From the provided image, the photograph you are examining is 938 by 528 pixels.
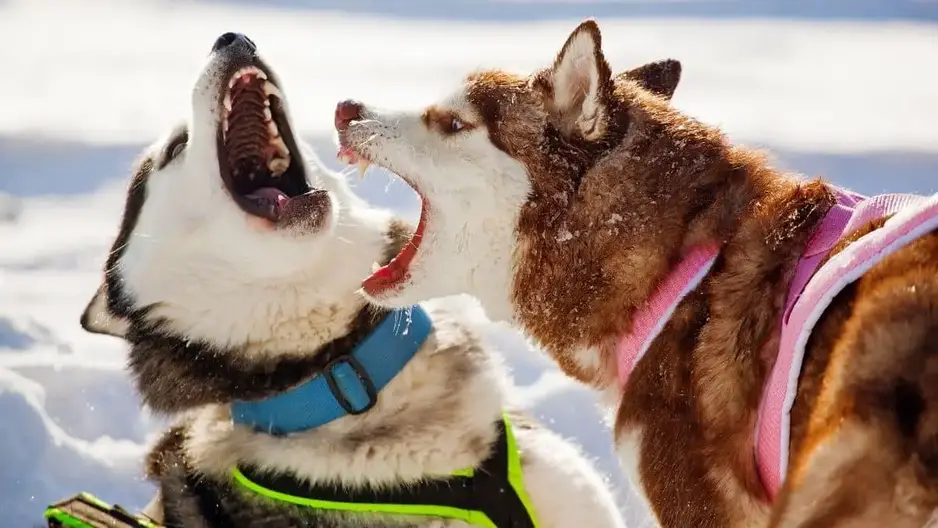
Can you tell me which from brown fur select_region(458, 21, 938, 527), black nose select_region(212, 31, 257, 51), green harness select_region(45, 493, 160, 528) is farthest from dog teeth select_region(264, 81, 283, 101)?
green harness select_region(45, 493, 160, 528)

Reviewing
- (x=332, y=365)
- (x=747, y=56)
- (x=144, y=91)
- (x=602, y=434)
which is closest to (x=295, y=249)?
(x=332, y=365)

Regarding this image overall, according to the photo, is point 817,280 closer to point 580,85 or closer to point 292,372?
point 580,85

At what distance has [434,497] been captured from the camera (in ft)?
7.57

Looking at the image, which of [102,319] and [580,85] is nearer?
[580,85]

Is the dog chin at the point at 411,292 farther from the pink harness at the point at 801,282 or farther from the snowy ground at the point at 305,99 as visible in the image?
the snowy ground at the point at 305,99

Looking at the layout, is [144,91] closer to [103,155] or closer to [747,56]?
[103,155]

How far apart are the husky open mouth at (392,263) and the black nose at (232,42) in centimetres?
74

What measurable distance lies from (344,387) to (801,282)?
4.08 feet

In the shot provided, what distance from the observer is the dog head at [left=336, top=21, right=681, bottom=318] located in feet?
6.29

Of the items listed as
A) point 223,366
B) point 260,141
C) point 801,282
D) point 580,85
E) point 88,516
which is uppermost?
point 580,85

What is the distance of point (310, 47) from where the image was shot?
334 inches

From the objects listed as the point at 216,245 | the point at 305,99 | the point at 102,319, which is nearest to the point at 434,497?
the point at 216,245

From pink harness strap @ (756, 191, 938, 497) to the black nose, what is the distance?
1.85m

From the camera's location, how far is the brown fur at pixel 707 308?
53.1 inches
